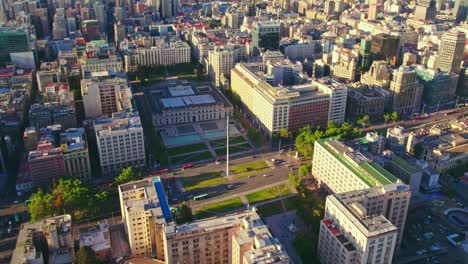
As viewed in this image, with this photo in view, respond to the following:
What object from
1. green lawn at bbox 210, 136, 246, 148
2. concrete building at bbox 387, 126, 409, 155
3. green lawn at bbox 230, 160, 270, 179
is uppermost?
concrete building at bbox 387, 126, 409, 155

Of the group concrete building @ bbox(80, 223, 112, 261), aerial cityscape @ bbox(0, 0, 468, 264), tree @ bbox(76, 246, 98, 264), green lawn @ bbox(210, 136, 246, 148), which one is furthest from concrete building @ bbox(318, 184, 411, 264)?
green lawn @ bbox(210, 136, 246, 148)

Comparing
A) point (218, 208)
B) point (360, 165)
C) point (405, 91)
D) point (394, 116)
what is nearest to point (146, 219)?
point (218, 208)

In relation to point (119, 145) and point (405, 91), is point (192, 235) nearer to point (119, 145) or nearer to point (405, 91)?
point (119, 145)

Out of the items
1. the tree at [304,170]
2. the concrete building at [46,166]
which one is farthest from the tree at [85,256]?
the tree at [304,170]

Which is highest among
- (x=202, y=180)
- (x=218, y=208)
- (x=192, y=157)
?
(x=192, y=157)

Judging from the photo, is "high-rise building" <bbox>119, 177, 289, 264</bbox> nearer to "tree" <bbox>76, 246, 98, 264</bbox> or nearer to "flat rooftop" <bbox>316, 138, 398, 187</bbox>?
"tree" <bbox>76, 246, 98, 264</bbox>

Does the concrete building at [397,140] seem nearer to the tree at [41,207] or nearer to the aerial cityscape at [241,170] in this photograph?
the aerial cityscape at [241,170]
